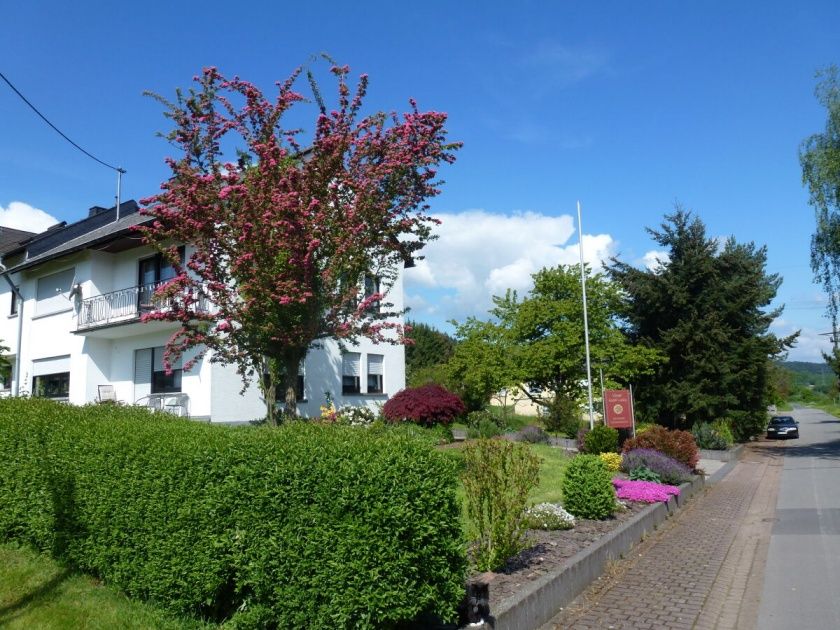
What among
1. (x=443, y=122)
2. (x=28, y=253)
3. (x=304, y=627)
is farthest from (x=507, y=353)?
(x=304, y=627)

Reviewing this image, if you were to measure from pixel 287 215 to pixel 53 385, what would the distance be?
812 inches

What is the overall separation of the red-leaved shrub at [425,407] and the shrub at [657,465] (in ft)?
17.1

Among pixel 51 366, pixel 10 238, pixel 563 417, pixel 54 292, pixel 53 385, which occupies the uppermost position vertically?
pixel 10 238

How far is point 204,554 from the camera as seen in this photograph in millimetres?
4816

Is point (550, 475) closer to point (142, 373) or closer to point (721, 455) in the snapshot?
point (721, 455)

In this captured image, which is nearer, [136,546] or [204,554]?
[204,554]

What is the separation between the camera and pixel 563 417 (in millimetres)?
23969

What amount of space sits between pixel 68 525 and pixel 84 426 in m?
1.03

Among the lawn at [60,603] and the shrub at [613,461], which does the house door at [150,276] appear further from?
the lawn at [60,603]

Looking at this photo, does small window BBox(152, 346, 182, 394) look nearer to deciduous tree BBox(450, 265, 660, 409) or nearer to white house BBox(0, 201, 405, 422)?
white house BBox(0, 201, 405, 422)

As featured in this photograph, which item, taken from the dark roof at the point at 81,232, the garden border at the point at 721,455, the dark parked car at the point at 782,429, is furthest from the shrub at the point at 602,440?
the dark parked car at the point at 782,429

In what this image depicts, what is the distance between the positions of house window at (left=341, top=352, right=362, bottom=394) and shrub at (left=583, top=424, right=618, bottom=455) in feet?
30.3

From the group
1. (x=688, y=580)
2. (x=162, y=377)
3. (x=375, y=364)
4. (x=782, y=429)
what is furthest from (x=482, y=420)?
(x=782, y=429)

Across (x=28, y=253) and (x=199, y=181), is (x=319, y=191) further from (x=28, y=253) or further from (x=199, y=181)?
(x=28, y=253)
